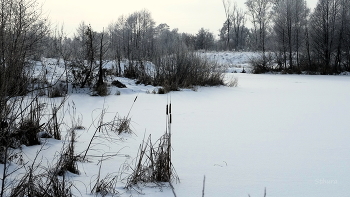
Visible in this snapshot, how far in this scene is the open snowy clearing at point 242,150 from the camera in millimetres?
2596

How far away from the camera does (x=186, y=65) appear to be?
12.0 m

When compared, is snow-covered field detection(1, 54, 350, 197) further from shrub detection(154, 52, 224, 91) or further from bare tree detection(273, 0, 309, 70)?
bare tree detection(273, 0, 309, 70)

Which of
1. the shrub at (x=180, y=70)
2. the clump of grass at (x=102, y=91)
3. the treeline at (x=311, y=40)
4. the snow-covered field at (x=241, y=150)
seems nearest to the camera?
the snow-covered field at (x=241, y=150)

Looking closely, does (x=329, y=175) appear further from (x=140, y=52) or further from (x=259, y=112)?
(x=140, y=52)

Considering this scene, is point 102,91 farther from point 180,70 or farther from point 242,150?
point 242,150

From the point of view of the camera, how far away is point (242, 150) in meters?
3.73

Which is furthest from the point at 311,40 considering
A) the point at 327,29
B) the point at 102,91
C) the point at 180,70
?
the point at 102,91

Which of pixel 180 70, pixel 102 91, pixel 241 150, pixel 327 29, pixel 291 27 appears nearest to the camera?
pixel 241 150

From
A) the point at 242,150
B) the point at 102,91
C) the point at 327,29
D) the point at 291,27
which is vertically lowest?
the point at 242,150

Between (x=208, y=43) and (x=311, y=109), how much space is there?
45.9 meters

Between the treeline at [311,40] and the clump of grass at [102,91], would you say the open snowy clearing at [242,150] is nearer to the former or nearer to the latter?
the clump of grass at [102,91]

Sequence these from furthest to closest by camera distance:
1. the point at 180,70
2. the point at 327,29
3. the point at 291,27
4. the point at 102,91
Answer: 1. the point at 291,27
2. the point at 327,29
3. the point at 180,70
4. the point at 102,91

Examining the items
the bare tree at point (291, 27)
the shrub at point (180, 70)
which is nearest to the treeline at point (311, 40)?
the bare tree at point (291, 27)

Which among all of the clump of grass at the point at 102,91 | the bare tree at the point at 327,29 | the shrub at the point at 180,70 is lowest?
the clump of grass at the point at 102,91
